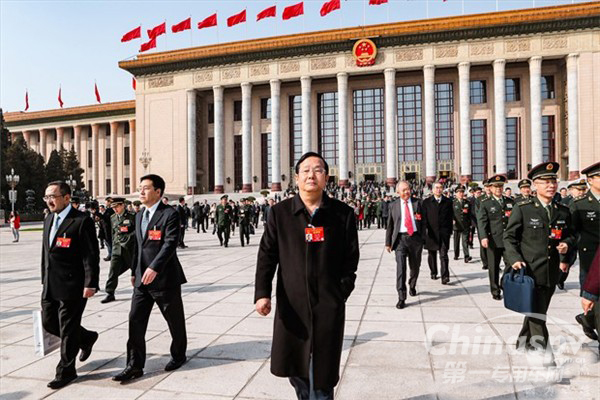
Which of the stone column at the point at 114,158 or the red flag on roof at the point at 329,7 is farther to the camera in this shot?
the stone column at the point at 114,158

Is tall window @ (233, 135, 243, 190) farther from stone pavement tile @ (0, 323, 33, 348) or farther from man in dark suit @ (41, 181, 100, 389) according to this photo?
man in dark suit @ (41, 181, 100, 389)

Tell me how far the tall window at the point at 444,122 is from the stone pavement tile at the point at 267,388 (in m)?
43.0

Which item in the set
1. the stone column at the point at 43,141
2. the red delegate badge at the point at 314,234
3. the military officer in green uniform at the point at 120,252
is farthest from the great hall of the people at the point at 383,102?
the red delegate badge at the point at 314,234

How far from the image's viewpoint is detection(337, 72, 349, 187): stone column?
4181cm

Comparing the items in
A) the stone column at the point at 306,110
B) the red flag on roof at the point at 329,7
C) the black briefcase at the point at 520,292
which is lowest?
the black briefcase at the point at 520,292

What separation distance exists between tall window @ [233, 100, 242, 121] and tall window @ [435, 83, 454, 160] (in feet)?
72.1

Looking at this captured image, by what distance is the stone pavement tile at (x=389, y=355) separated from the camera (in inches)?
163

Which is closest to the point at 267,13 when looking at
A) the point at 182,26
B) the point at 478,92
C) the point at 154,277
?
the point at 182,26

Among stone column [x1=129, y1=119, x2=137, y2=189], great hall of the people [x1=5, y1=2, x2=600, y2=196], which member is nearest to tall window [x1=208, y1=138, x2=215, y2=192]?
great hall of the people [x1=5, y1=2, x2=600, y2=196]

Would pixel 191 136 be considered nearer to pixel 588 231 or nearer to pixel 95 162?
pixel 95 162

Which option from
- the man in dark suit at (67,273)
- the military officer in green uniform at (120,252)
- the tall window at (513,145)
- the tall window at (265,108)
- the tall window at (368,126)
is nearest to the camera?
the man in dark suit at (67,273)

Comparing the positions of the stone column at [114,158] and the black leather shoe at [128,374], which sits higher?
the stone column at [114,158]

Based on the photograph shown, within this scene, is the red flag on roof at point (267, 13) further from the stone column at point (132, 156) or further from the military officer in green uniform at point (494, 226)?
the military officer in green uniform at point (494, 226)

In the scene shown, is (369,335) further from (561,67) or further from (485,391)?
(561,67)
